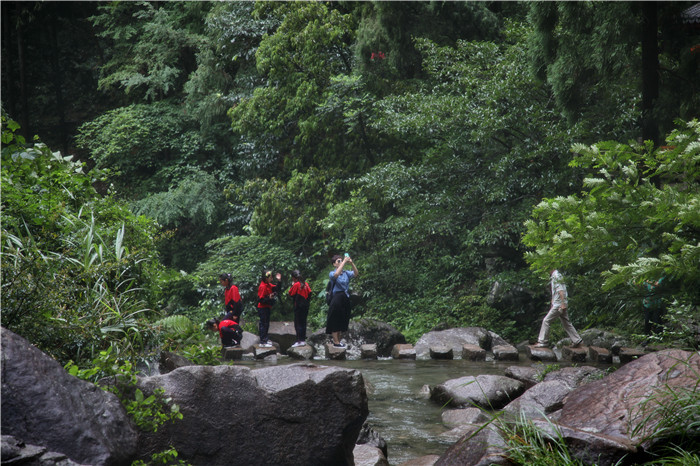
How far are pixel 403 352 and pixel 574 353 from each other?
10.9 feet

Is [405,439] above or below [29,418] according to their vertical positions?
below

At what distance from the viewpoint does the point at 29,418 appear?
3670 millimetres

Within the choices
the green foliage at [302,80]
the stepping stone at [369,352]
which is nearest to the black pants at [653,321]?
the stepping stone at [369,352]

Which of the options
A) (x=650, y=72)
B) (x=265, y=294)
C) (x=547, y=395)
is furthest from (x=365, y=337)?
(x=650, y=72)

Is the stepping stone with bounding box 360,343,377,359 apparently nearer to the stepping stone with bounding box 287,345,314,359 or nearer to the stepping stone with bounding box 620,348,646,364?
the stepping stone with bounding box 287,345,314,359

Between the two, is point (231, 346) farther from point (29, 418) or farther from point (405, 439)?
point (29, 418)

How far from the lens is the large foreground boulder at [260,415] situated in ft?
16.1

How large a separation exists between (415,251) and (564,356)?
6576 mm

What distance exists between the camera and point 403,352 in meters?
12.9

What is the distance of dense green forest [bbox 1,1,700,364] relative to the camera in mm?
5852

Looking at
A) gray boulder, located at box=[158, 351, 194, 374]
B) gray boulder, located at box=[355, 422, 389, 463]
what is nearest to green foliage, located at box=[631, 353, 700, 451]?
gray boulder, located at box=[355, 422, 389, 463]

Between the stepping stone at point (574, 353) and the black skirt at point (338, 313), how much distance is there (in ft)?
14.5

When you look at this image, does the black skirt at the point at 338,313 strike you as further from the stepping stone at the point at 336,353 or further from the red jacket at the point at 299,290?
the red jacket at the point at 299,290

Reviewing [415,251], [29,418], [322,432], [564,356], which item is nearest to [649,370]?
[322,432]
